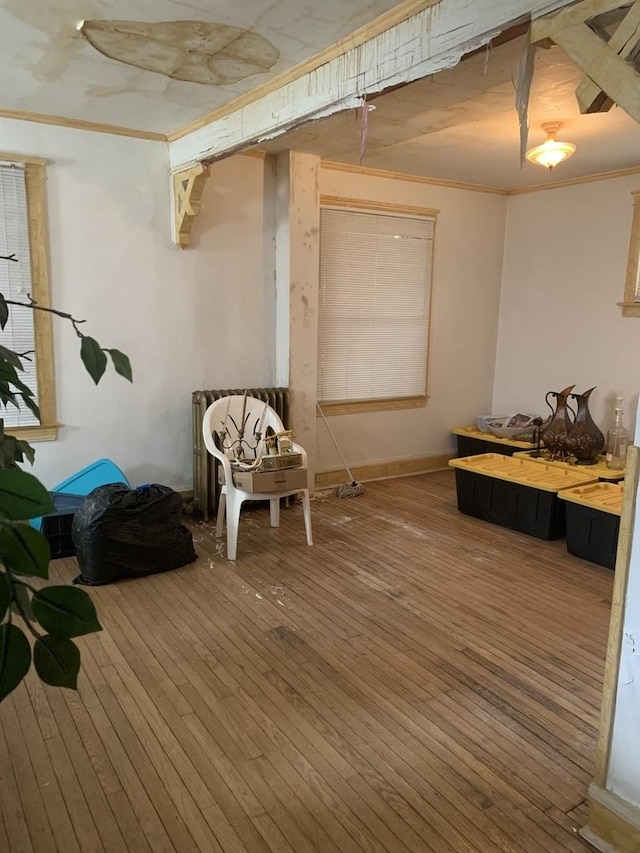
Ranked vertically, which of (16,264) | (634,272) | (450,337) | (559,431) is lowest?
(559,431)

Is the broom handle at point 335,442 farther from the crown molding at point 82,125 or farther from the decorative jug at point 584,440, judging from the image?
the crown molding at point 82,125

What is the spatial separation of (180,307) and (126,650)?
93.0 inches

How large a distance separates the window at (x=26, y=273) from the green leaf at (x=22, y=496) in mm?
3185

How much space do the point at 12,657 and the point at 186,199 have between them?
3.64 metres

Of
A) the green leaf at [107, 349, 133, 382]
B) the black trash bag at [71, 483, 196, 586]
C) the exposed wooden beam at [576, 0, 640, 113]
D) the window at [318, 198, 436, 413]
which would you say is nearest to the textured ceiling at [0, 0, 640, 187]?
the exposed wooden beam at [576, 0, 640, 113]

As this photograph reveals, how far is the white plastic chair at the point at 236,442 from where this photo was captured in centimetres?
358

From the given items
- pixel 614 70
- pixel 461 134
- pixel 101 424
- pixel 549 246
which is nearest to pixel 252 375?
pixel 101 424

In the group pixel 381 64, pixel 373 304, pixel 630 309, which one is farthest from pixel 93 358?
pixel 630 309

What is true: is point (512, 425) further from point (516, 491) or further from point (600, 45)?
point (600, 45)

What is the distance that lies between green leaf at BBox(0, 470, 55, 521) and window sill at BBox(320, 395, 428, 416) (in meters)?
4.23

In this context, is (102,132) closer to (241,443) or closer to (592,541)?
(241,443)

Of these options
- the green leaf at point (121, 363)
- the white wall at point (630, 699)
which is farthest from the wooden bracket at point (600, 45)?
the green leaf at point (121, 363)

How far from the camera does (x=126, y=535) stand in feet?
10.7

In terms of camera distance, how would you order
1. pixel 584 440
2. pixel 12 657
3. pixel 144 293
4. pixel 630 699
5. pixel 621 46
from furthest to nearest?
pixel 584 440 < pixel 144 293 < pixel 630 699 < pixel 621 46 < pixel 12 657
